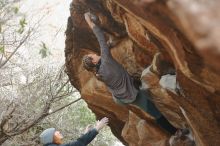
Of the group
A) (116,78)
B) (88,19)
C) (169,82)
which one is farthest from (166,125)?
(88,19)

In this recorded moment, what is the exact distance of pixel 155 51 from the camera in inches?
242

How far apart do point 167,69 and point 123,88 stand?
839mm

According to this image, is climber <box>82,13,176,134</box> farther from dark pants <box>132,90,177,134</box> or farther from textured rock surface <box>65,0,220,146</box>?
textured rock surface <box>65,0,220,146</box>

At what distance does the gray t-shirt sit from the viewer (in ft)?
19.6

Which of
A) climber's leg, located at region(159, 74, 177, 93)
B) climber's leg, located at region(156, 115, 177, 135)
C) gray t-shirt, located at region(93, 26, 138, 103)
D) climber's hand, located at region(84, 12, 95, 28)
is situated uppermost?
climber's hand, located at region(84, 12, 95, 28)

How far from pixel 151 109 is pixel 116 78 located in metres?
0.97

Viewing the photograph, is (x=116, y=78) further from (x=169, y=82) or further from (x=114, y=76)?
(x=169, y=82)

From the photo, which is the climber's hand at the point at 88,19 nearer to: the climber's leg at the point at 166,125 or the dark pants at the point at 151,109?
the dark pants at the point at 151,109

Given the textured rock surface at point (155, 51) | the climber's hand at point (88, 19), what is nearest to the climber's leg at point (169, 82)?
the textured rock surface at point (155, 51)

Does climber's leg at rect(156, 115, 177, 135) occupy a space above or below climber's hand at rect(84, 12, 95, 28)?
below

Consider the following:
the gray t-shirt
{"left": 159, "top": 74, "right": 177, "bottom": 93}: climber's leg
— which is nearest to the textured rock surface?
{"left": 159, "top": 74, "right": 177, "bottom": 93}: climber's leg

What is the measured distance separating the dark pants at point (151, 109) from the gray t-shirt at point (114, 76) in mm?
153

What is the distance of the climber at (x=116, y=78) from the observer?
598 centimetres

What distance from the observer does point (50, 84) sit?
11.9 meters
